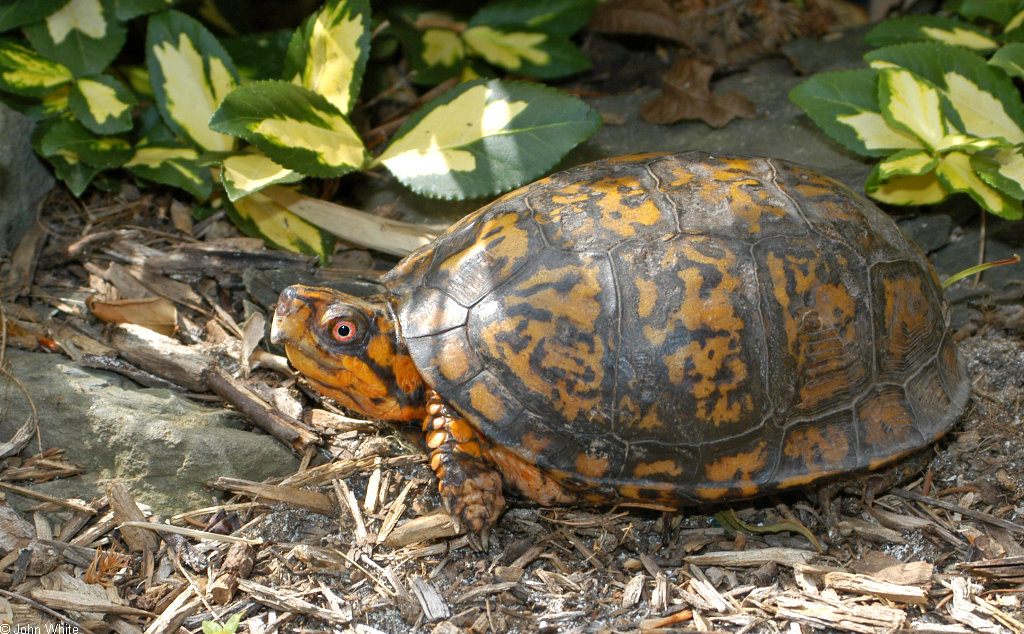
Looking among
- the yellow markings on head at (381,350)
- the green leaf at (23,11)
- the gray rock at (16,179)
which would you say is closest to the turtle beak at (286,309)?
the yellow markings on head at (381,350)

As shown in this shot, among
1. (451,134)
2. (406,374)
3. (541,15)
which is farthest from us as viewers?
(541,15)

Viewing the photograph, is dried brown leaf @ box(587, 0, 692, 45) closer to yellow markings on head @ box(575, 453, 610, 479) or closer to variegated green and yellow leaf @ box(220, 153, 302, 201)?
variegated green and yellow leaf @ box(220, 153, 302, 201)

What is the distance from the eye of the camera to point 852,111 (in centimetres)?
357

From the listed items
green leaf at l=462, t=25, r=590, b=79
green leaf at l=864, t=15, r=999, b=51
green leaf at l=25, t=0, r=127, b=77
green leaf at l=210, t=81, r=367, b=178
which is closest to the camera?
green leaf at l=210, t=81, r=367, b=178

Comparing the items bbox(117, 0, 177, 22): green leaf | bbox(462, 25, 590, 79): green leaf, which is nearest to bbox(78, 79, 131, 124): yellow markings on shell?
bbox(117, 0, 177, 22): green leaf

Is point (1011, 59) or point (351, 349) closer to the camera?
point (351, 349)

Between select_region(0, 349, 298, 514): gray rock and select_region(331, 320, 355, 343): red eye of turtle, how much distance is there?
23.1 inches

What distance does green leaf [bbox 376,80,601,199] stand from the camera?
333cm

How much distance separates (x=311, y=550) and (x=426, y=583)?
1.27 ft

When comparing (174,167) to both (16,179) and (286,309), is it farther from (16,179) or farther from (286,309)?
(286,309)

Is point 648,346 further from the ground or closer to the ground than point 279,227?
closer to the ground

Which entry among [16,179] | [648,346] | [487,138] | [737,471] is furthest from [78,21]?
[737,471]

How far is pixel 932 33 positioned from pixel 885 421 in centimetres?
233

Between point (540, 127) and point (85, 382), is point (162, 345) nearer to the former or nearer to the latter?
point (85, 382)
